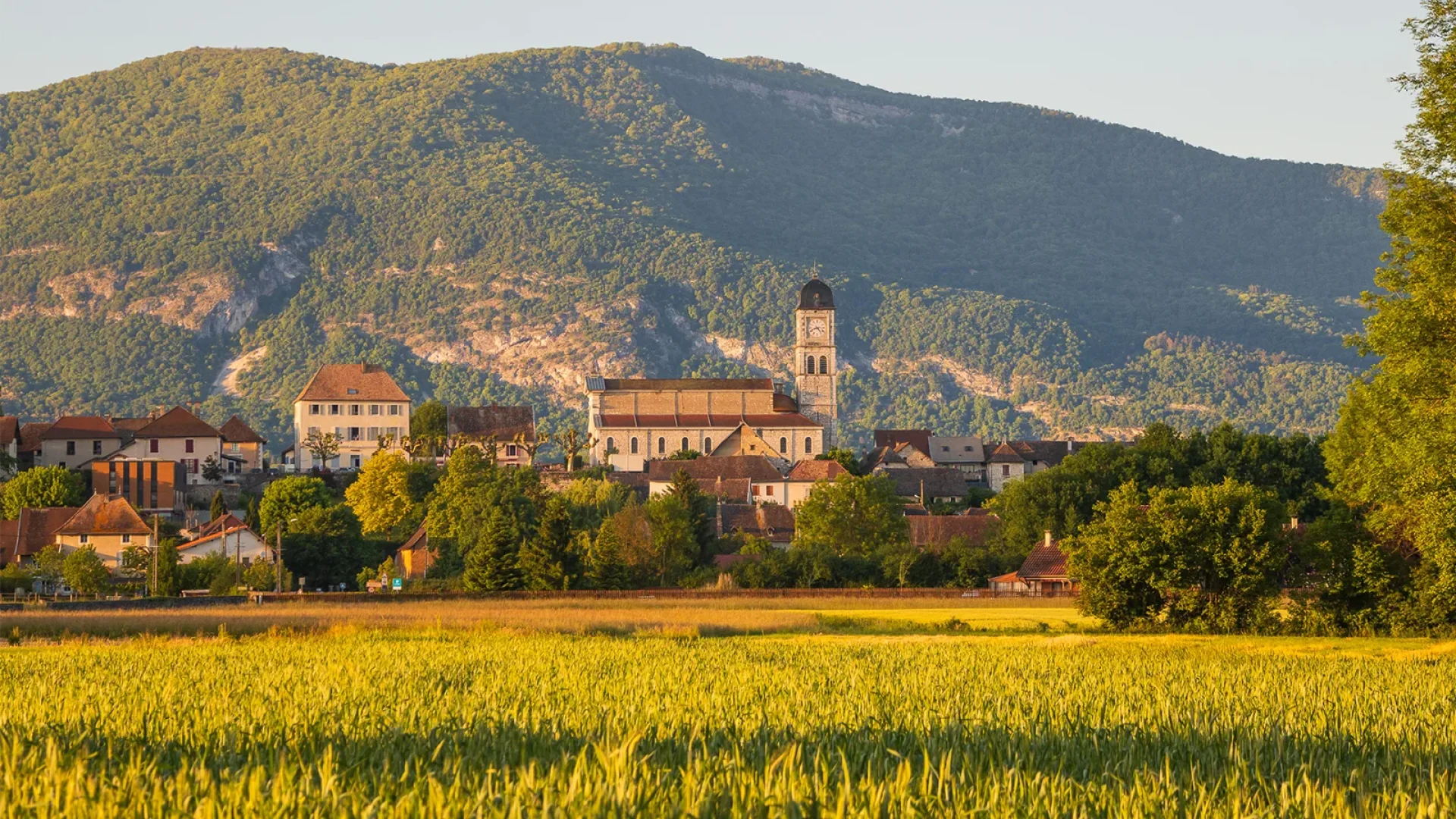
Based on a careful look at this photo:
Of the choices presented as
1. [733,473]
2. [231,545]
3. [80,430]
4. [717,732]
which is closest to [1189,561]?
[717,732]

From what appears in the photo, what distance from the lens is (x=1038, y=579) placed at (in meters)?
84.1

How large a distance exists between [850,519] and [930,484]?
63396 mm

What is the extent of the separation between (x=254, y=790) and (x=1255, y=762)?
806cm

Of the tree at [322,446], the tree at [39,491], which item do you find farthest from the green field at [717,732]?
the tree at [322,446]

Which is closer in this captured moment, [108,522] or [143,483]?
[108,522]

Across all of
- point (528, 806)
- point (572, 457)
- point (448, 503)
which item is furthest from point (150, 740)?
point (572, 457)

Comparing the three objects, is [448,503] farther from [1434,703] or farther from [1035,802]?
[1035,802]

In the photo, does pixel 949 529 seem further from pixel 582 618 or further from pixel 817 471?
pixel 582 618

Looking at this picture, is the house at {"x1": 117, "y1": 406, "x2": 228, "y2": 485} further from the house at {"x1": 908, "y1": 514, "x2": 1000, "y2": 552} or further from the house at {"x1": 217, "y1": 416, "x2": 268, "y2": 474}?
the house at {"x1": 908, "y1": 514, "x2": 1000, "y2": 552}

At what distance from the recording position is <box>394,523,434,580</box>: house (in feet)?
321

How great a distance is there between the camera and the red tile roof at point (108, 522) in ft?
327

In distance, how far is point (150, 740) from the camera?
51.9 feet

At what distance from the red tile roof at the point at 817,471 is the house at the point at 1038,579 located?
60.0 metres

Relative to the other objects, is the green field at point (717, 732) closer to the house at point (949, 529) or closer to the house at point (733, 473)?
the house at point (949, 529)
